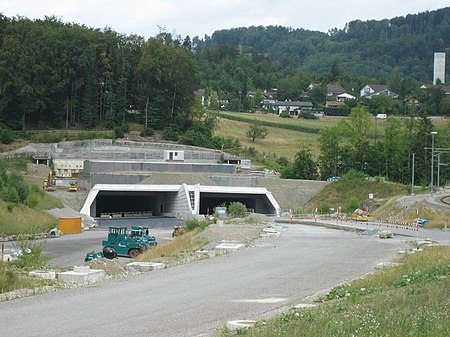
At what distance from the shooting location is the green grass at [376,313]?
12188 millimetres

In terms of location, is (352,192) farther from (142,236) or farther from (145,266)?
(145,266)

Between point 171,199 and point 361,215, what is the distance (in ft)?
69.4

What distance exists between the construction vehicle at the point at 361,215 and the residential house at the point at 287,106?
7861cm

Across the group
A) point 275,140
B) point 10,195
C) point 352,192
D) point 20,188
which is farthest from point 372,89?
point 10,195

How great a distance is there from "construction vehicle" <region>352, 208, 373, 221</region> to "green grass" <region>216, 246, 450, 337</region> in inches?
1632

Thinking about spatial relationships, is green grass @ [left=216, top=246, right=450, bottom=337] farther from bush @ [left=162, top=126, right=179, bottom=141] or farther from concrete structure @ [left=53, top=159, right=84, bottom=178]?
bush @ [left=162, top=126, right=179, bottom=141]

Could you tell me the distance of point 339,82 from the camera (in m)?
185

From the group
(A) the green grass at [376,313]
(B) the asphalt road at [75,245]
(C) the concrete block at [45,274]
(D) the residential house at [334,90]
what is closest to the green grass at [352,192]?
(B) the asphalt road at [75,245]

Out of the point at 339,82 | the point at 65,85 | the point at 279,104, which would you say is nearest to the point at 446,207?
the point at 65,85

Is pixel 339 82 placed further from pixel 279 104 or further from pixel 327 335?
pixel 327 335

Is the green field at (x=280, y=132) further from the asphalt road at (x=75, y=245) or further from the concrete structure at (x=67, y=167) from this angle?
the asphalt road at (x=75, y=245)

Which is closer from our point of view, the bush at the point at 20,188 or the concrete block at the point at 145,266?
the concrete block at the point at 145,266

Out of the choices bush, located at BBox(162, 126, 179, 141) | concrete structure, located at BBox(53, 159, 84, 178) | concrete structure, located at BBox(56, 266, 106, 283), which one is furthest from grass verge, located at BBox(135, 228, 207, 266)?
bush, located at BBox(162, 126, 179, 141)

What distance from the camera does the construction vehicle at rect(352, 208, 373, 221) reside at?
6202cm
